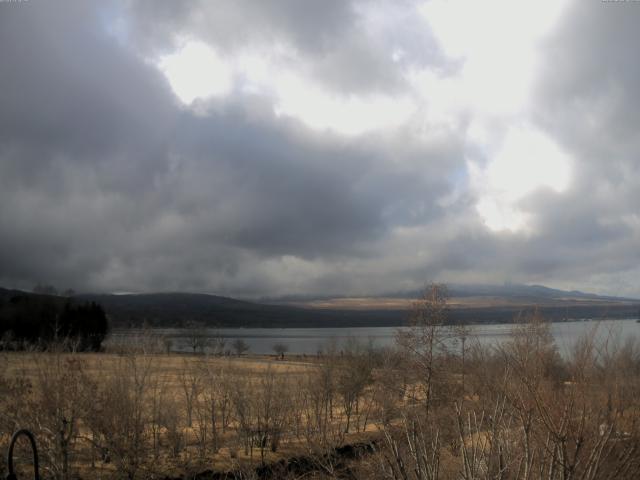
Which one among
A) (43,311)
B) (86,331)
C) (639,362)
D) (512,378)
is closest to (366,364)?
(639,362)

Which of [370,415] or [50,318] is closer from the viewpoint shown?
[370,415]

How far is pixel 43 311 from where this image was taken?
108 metres

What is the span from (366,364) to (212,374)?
58.4 feet

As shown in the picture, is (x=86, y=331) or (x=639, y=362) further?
(x=86, y=331)

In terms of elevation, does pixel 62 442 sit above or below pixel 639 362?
below

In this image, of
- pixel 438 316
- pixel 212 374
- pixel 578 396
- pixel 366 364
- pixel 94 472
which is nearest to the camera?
pixel 578 396

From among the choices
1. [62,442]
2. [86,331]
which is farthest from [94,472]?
[86,331]

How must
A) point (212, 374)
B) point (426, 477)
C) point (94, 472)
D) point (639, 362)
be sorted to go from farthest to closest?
point (212, 374) < point (94, 472) < point (639, 362) < point (426, 477)

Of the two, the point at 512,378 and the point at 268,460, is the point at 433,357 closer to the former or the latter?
the point at 268,460

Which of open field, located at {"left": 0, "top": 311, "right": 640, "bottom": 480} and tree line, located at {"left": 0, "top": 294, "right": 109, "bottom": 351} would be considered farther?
tree line, located at {"left": 0, "top": 294, "right": 109, "bottom": 351}

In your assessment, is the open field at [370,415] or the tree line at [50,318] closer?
the open field at [370,415]

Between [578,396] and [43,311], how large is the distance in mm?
115861

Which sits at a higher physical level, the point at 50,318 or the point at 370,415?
the point at 50,318

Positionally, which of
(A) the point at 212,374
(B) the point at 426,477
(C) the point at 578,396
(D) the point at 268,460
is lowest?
(D) the point at 268,460
